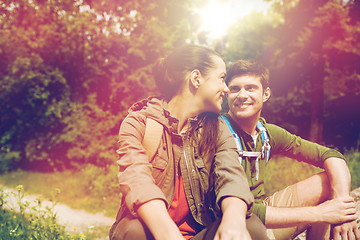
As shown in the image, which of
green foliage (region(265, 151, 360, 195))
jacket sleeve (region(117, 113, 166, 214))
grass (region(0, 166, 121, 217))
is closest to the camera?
jacket sleeve (region(117, 113, 166, 214))

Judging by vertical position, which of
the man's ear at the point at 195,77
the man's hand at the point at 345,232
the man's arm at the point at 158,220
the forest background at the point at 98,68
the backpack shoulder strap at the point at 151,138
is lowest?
the man's arm at the point at 158,220

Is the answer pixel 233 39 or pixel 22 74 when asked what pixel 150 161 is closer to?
pixel 22 74

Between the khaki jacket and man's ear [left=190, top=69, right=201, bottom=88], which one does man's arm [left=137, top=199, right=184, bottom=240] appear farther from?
man's ear [left=190, top=69, right=201, bottom=88]

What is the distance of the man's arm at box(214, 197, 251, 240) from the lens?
1.52 m

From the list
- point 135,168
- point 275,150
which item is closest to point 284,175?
Result: point 275,150

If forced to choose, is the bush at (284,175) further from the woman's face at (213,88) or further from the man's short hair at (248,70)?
the woman's face at (213,88)

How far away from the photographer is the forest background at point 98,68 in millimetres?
7918

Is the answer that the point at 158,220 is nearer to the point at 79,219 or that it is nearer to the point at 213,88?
the point at 213,88

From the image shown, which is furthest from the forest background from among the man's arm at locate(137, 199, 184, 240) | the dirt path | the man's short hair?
the man's arm at locate(137, 199, 184, 240)

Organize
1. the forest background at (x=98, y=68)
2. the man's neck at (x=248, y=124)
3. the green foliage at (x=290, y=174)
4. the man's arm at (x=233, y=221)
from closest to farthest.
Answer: the man's arm at (x=233, y=221) < the man's neck at (x=248, y=124) < the green foliage at (x=290, y=174) < the forest background at (x=98, y=68)

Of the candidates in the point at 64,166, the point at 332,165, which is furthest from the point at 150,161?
the point at 64,166

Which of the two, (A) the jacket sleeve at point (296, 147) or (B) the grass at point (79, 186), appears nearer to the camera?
(A) the jacket sleeve at point (296, 147)

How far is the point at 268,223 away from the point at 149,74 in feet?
21.3

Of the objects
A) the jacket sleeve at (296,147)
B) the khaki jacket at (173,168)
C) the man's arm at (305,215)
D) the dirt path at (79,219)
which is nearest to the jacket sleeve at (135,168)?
the khaki jacket at (173,168)
